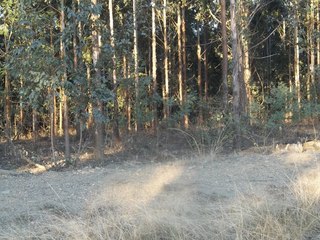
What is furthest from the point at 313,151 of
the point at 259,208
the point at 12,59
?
the point at 12,59

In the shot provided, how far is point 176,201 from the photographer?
5.93 metres

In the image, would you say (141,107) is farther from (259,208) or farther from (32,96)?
(259,208)

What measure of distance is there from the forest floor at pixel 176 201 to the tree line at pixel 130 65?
2.36 meters

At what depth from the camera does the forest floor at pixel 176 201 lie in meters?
4.68

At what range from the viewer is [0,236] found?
4.55 metres

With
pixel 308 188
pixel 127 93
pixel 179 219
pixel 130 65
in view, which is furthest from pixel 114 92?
pixel 179 219

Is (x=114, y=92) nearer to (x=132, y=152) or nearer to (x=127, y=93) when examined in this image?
(x=132, y=152)

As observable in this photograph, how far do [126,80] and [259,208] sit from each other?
819cm

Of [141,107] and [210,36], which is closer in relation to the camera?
[141,107]

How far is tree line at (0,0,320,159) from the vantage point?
9852 mm

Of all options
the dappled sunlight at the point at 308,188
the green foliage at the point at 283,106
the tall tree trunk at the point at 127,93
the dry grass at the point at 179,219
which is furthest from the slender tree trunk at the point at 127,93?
the dry grass at the point at 179,219

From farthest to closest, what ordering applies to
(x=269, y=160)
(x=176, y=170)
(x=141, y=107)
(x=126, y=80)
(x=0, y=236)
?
(x=141, y=107), (x=126, y=80), (x=269, y=160), (x=176, y=170), (x=0, y=236)

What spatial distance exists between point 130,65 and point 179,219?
29.9 ft

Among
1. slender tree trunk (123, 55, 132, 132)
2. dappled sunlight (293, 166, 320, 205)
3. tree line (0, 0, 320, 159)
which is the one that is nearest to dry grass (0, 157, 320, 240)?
dappled sunlight (293, 166, 320, 205)
